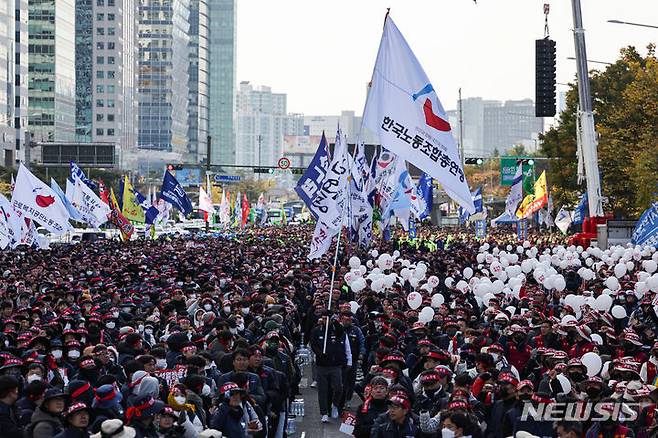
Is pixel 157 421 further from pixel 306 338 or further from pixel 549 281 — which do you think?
pixel 549 281

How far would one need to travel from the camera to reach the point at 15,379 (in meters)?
9.98

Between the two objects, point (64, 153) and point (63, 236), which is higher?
point (64, 153)

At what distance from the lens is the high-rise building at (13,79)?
10594cm

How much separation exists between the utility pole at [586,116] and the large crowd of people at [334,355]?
9.92m

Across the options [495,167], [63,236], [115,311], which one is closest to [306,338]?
[115,311]

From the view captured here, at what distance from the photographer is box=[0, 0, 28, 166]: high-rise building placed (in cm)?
10594

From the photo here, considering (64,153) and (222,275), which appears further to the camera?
(64,153)

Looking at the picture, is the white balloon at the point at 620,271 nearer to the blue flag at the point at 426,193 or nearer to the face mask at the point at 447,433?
the face mask at the point at 447,433

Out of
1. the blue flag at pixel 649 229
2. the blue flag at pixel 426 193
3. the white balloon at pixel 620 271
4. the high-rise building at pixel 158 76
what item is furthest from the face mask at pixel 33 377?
the high-rise building at pixel 158 76

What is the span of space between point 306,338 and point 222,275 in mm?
7014

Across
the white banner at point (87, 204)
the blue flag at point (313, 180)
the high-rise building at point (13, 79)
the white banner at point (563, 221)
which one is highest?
the high-rise building at point (13, 79)

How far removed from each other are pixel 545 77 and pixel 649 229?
4.21 m
